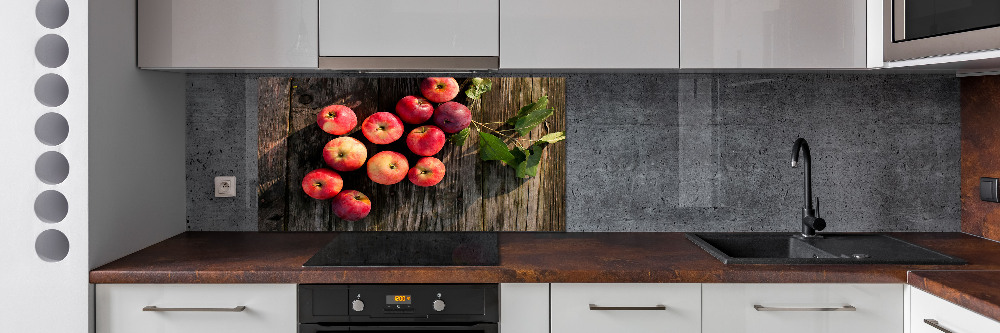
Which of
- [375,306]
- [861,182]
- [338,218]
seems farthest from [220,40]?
[861,182]

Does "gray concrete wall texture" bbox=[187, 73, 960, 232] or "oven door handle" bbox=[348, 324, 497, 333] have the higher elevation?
"gray concrete wall texture" bbox=[187, 73, 960, 232]

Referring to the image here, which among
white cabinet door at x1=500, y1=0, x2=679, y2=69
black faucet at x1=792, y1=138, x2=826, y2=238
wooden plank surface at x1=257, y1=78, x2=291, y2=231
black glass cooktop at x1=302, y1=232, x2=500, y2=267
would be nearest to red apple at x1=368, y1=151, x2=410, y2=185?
black glass cooktop at x1=302, y1=232, x2=500, y2=267

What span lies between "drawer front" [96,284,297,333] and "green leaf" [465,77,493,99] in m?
0.87

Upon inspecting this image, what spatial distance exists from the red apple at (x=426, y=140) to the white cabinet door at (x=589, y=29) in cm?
46

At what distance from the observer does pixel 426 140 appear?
2.15 m

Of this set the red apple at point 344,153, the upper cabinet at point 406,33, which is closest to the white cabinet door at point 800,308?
the upper cabinet at point 406,33

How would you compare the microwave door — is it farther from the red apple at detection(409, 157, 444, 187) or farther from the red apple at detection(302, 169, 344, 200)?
the red apple at detection(302, 169, 344, 200)

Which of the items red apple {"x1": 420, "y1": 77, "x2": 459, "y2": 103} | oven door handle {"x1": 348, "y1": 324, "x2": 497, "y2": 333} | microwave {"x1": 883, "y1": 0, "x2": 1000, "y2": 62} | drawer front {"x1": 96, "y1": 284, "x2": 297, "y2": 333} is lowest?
oven door handle {"x1": 348, "y1": 324, "x2": 497, "y2": 333}

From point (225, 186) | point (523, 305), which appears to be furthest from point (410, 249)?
point (225, 186)

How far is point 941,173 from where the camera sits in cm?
217

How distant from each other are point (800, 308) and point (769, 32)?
0.74m

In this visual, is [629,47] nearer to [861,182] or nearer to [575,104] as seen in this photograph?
[575,104]

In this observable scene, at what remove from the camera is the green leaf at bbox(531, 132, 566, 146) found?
216 centimetres
